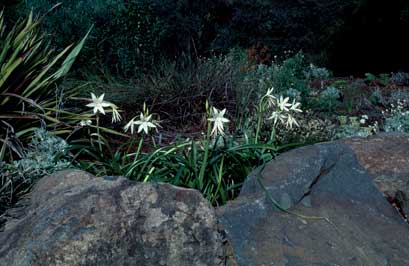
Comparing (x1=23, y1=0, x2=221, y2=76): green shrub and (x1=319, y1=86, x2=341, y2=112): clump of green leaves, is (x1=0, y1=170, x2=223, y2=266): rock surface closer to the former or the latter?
(x1=319, y1=86, x2=341, y2=112): clump of green leaves

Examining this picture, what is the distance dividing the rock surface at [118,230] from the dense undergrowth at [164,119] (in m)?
0.76

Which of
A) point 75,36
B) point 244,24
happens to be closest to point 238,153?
point 75,36

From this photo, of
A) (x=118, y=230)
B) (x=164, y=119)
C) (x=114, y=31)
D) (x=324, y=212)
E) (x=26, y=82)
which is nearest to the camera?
(x=118, y=230)

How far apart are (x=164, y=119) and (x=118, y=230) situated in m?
4.13

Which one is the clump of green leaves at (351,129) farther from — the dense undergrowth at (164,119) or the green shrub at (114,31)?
the green shrub at (114,31)

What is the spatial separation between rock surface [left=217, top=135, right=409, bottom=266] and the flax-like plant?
7.99 feet

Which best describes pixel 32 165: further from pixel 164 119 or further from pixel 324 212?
pixel 164 119

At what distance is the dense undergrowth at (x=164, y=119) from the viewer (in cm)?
457

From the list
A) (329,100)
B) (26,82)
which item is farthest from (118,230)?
(329,100)

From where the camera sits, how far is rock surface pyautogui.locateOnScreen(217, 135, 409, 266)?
347 cm

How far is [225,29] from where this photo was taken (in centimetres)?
1490

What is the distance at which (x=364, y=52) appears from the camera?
44.9 feet

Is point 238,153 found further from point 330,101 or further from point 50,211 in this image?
point 330,101

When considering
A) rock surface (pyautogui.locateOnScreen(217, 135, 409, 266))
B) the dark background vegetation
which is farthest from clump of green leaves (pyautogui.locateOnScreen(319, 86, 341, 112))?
rock surface (pyautogui.locateOnScreen(217, 135, 409, 266))
